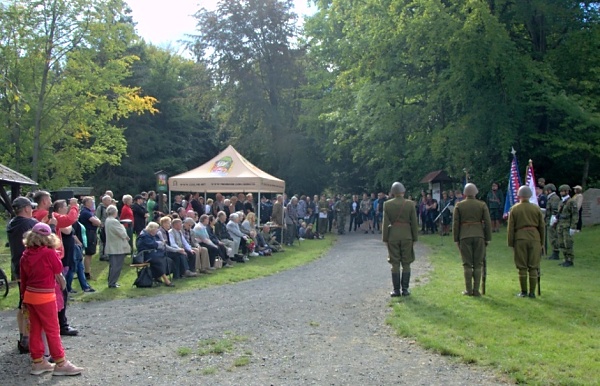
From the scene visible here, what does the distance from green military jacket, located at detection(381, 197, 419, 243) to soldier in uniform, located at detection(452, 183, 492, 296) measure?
0.78 metres

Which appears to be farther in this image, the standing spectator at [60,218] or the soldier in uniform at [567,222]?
the soldier in uniform at [567,222]

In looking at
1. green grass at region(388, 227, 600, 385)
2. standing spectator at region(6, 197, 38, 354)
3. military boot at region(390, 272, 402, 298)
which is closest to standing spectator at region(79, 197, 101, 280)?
standing spectator at region(6, 197, 38, 354)

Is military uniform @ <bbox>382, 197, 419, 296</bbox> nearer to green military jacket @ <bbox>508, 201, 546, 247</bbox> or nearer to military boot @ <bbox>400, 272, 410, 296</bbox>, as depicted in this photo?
military boot @ <bbox>400, 272, 410, 296</bbox>

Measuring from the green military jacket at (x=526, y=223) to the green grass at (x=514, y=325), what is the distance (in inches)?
41.5

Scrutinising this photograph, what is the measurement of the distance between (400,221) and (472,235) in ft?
4.25

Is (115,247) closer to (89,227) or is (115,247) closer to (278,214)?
(89,227)

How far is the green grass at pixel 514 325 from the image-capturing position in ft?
22.3

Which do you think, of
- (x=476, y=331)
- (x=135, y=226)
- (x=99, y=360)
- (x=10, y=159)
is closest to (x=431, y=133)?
(x=135, y=226)

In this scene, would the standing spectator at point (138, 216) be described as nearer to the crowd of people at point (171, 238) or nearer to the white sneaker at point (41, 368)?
the crowd of people at point (171, 238)

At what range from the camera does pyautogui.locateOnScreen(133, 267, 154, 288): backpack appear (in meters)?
13.5

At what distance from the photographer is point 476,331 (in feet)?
27.8

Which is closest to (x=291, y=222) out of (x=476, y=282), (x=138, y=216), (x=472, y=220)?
(x=138, y=216)

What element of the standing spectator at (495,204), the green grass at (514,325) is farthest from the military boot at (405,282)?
the standing spectator at (495,204)

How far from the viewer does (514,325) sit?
878 centimetres
